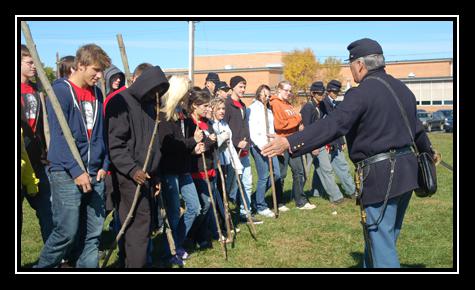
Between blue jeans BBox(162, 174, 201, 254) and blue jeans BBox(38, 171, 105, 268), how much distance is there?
117 centimetres

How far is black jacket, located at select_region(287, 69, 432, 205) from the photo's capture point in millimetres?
4477

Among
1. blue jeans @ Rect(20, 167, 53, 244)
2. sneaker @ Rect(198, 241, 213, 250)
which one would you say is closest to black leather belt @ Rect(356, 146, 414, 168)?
sneaker @ Rect(198, 241, 213, 250)

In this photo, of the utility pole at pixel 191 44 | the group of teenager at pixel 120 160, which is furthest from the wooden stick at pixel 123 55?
the utility pole at pixel 191 44

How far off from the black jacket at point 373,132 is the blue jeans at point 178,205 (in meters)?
2.07

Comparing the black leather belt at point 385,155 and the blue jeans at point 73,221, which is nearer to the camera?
the black leather belt at point 385,155

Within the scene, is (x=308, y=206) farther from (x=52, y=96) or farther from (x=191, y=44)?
(x=191, y=44)

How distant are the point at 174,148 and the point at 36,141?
147 centimetres

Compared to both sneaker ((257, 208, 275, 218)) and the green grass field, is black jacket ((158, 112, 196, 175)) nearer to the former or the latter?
the green grass field

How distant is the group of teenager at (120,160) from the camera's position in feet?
16.0

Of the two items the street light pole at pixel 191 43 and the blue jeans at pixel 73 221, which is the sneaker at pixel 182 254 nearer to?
the blue jeans at pixel 73 221

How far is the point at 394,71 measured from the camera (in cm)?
6231

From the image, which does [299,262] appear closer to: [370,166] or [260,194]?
[370,166]

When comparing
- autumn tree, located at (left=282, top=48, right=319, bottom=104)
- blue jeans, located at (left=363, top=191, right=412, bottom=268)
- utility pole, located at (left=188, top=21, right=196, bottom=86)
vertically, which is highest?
autumn tree, located at (left=282, top=48, right=319, bottom=104)

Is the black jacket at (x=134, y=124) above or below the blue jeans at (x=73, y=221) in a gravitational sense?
above
